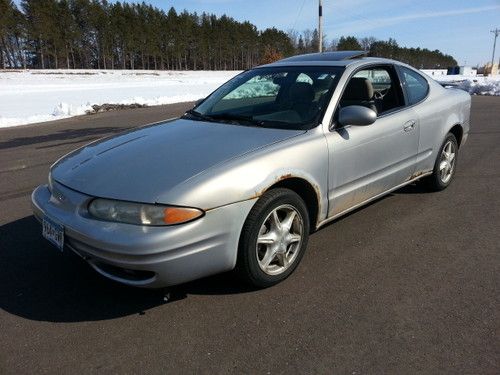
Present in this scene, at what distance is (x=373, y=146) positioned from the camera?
12.1 feet

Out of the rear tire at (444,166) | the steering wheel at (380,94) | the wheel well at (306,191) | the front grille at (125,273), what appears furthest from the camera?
the rear tire at (444,166)

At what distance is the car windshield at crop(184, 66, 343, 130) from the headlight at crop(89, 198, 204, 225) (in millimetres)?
1207

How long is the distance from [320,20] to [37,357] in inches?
1120

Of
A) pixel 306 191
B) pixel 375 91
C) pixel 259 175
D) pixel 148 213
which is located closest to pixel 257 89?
pixel 375 91

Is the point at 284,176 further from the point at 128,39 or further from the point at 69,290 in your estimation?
the point at 128,39

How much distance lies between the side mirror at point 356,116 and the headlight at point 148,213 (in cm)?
143

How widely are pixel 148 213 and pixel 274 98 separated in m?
1.89

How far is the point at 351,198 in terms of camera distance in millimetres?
3619

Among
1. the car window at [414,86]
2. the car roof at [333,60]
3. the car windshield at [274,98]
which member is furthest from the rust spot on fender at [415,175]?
the car windshield at [274,98]

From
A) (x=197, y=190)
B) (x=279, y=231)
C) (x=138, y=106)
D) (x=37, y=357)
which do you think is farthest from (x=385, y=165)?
(x=138, y=106)

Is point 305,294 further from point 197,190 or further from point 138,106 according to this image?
point 138,106

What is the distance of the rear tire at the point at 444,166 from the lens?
4.85 metres

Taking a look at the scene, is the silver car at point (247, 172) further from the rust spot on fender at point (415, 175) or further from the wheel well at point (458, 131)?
the wheel well at point (458, 131)

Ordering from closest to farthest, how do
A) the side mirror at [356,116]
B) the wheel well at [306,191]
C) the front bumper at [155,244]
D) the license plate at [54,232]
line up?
the front bumper at [155,244] → the license plate at [54,232] → the wheel well at [306,191] → the side mirror at [356,116]
